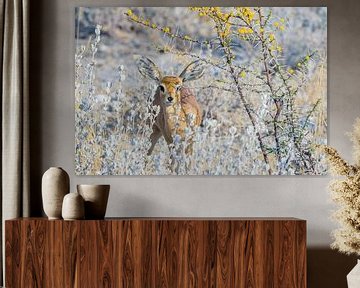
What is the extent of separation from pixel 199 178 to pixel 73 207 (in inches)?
35.9

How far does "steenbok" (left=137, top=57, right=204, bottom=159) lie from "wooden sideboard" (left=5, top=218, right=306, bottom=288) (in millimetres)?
716

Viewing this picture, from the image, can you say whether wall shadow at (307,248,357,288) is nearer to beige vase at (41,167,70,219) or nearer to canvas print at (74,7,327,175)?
canvas print at (74,7,327,175)

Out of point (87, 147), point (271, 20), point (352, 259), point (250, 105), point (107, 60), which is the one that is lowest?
point (352, 259)

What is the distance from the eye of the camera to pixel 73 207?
362cm

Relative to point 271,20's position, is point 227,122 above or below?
below

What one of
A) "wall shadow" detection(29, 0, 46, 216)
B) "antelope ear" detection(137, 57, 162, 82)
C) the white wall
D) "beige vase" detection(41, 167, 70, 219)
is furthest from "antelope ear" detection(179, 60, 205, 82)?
"beige vase" detection(41, 167, 70, 219)

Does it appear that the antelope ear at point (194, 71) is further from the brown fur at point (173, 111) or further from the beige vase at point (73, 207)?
the beige vase at point (73, 207)

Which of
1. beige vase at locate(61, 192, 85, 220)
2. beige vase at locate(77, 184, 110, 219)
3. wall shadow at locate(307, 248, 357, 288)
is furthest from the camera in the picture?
wall shadow at locate(307, 248, 357, 288)

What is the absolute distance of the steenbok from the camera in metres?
4.15

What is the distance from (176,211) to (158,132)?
524 millimetres

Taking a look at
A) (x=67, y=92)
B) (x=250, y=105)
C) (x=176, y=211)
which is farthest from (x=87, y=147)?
(x=250, y=105)

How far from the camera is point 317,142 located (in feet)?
13.6

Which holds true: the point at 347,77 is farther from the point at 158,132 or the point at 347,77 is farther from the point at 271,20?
the point at 158,132

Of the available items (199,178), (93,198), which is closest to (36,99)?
(93,198)
